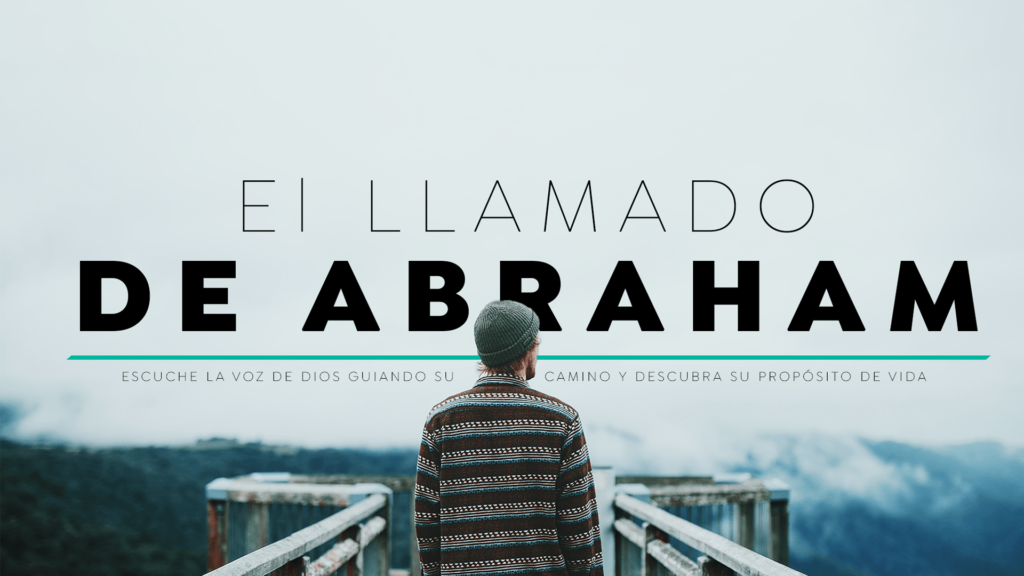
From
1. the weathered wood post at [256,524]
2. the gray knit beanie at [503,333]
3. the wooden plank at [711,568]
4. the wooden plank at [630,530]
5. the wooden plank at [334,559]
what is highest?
the gray knit beanie at [503,333]

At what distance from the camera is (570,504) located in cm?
205

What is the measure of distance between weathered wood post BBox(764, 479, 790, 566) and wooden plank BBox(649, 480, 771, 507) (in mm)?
54

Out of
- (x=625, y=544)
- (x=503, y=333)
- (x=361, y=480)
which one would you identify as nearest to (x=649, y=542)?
(x=625, y=544)

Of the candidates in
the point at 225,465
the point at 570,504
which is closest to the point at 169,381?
the point at 570,504

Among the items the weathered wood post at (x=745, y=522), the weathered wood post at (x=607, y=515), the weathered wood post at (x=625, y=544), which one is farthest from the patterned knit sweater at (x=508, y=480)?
the weathered wood post at (x=745, y=522)

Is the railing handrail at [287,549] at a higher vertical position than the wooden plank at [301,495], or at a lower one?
higher

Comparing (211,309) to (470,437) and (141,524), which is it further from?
(141,524)

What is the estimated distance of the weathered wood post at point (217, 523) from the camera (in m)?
4.00

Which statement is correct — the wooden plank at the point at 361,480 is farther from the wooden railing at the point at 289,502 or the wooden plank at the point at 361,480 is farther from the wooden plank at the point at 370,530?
the wooden plank at the point at 370,530

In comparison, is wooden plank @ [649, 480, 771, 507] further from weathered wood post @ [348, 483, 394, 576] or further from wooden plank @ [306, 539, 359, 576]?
wooden plank @ [306, 539, 359, 576]

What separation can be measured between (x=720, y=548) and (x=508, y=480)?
25.0 inches

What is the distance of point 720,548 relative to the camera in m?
2.05

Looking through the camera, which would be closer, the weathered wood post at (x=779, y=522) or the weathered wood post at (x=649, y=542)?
the weathered wood post at (x=649, y=542)

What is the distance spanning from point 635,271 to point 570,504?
3.58 meters
